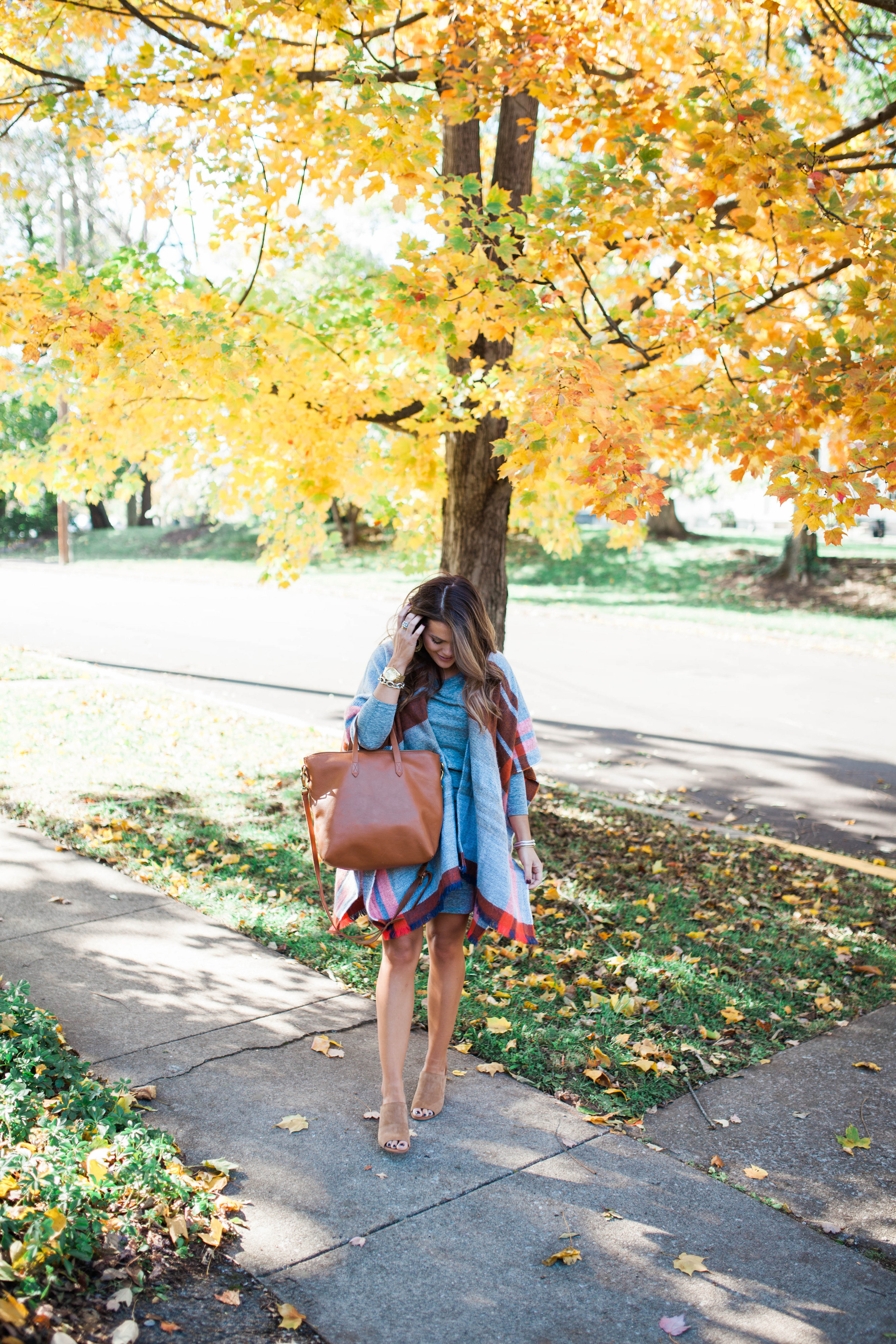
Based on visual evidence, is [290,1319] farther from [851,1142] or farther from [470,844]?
[851,1142]

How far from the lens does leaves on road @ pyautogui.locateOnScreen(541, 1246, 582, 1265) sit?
2.66 metres

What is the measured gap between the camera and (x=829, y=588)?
22531 millimetres

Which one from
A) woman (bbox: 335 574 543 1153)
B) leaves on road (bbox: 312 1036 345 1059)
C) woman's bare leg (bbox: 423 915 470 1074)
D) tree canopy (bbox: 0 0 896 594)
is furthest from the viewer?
tree canopy (bbox: 0 0 896 594)

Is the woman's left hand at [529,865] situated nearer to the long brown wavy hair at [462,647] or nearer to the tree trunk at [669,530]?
the long brown wavy hair at [462,647]

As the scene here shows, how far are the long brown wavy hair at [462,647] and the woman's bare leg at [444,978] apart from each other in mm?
655

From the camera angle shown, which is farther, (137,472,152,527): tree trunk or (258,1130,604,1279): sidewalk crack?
(137,472,152,527): tree trunk

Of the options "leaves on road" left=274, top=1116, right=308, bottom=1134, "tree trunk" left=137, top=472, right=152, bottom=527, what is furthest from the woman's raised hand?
"tree trunk" left=137, top=472, right=152, bottom=527

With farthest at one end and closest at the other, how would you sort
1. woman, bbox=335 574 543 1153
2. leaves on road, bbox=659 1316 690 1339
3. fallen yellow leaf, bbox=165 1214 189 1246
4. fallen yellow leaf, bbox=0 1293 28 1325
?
woman, bbox=335 574 543 1153
fallen yellow leaf, bbox=165 1214 189 1246
leaves on road, bbox=659 1316 690 1339
fallen yellow leaf, bbox=0 1293 28 1325

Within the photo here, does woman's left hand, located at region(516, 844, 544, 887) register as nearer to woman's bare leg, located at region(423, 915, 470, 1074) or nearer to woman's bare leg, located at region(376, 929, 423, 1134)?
woman's bare leg, located at region(423, 915, 470, 1074)

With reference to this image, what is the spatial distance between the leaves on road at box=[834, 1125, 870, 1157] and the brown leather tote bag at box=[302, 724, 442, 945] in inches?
63.5

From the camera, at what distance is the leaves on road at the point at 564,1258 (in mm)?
2660

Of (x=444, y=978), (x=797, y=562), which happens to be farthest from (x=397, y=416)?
(x=797, y=562)

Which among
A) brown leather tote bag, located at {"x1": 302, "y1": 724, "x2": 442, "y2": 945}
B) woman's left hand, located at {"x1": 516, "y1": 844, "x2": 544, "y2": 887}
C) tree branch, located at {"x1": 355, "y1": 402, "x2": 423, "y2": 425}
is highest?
tree branch, located at {"x1": 355, "y1": 402, "x2": 423, "y2": 425}

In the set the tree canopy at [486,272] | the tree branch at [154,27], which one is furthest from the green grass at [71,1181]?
the tree branch at [154,27]
